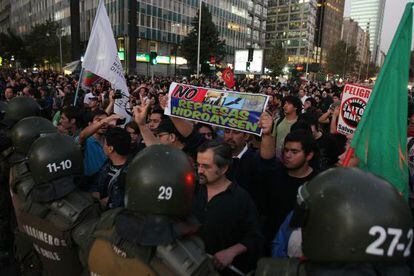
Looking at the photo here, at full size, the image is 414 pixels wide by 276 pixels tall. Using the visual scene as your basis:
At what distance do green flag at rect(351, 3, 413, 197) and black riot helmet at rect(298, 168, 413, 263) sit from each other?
82 cm

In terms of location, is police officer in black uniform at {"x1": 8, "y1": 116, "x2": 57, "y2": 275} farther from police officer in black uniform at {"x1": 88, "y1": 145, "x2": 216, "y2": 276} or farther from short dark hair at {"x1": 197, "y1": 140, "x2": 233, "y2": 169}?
short dark hair at {"x1": 197, "y1": 140, "x2": 233, "y2": 169}

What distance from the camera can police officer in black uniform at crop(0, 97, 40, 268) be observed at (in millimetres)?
3961

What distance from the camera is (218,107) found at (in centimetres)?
380

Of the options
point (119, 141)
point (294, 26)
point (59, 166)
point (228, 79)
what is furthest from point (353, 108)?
point (294, 26)

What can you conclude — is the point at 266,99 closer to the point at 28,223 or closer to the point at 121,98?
the point at 28,223

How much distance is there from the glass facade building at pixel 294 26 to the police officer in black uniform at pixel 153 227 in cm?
11715

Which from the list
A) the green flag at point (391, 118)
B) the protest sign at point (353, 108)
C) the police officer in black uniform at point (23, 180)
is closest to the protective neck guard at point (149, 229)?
the police officer in black uniform at point (23, 180)

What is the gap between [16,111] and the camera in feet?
14.6

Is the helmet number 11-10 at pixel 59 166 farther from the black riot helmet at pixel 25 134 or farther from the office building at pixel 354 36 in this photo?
the office building at pixel 354 36

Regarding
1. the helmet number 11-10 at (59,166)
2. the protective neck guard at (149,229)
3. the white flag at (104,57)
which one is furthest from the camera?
the white flag at (104,57)

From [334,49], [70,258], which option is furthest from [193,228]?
[334,49]

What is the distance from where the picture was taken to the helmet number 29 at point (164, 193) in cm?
176

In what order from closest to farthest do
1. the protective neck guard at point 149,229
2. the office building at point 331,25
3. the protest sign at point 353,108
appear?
the protective neck guard at point 149,229 < the protest sign at point 353,108 < the office building at point 331,25

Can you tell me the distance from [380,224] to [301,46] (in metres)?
121
